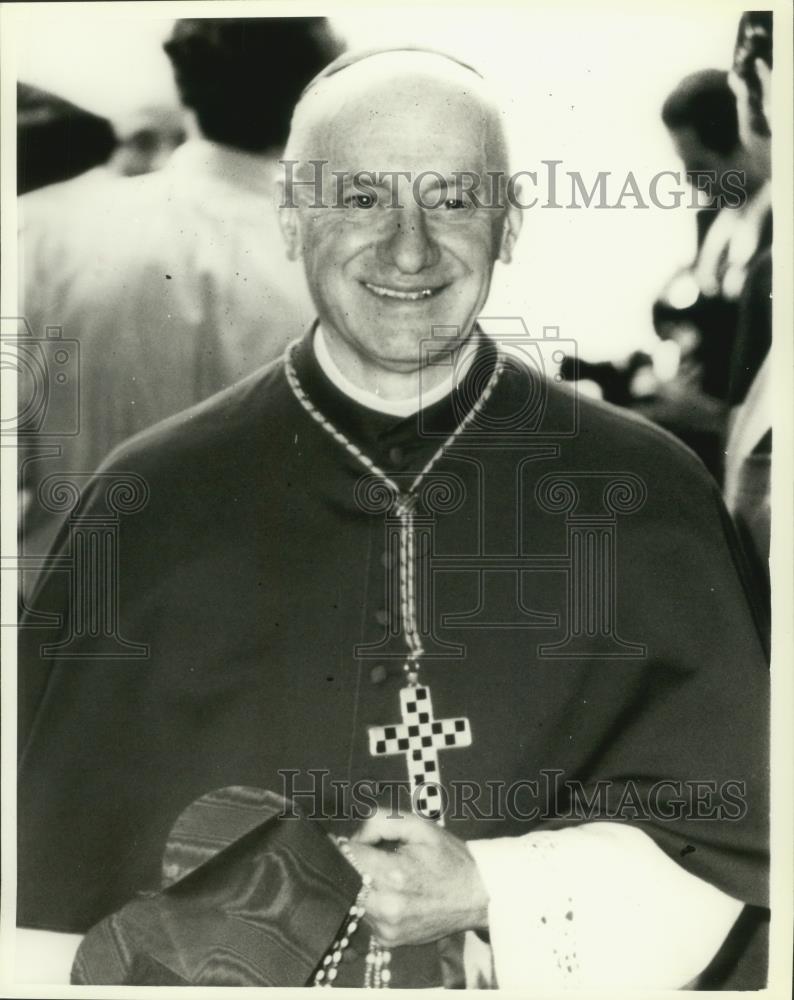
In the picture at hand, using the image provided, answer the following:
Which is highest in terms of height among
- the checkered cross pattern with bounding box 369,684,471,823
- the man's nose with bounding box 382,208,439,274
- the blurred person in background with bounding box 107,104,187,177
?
the blurred person in background with bounding box 107,104,187,177

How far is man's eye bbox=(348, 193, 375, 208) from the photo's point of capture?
2086 mm

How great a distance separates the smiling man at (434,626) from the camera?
2088mm

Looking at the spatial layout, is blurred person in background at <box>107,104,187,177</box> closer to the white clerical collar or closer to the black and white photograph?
the black and white photograph

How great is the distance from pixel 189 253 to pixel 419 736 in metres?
0.98

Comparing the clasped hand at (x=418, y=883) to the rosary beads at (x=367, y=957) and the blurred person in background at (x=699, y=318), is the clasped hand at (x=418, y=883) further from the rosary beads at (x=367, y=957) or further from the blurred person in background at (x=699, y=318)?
the blurred person in background at (x=699, y=318)

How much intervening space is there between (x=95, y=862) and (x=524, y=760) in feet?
2.65

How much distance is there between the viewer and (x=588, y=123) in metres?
2.14

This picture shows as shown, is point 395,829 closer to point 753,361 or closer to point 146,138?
point 753,361

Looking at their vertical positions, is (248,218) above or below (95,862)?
above

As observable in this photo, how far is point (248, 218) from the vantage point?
7.04ft


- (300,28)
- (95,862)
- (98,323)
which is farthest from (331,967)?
(300,28)

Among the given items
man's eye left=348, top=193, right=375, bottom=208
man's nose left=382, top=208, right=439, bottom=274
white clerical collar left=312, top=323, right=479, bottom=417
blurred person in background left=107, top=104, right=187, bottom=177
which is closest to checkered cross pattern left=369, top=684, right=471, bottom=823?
white clerical collar left=312, top=323, right=479, bottom=417

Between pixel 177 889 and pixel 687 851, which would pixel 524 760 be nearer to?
pixel 687 851

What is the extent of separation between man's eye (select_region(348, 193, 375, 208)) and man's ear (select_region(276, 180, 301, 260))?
11cm
